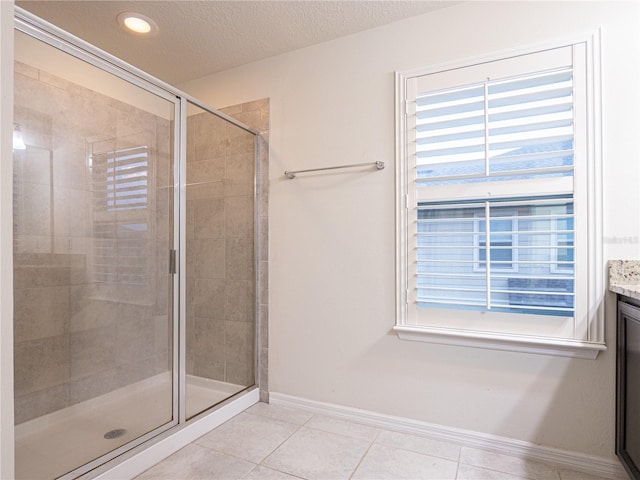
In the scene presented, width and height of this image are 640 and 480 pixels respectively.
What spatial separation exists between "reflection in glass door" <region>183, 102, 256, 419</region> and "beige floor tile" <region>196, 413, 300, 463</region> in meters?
0.17

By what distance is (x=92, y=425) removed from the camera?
Result: 1.68 m

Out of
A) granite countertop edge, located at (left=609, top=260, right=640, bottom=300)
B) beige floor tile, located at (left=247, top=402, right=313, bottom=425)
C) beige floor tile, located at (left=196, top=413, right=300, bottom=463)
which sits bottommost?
beige floor tile, located at (left=247, top=402, right=313, bottom=425)

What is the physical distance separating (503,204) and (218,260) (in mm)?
1560

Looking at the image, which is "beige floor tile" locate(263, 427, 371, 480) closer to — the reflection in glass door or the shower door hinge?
the reflection in glass door

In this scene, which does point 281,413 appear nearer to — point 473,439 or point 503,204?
point 473,439

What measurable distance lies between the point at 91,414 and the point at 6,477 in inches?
56.1

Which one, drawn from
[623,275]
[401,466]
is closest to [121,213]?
[401,466]

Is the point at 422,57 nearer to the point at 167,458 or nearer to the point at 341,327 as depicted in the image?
the point at 341,327

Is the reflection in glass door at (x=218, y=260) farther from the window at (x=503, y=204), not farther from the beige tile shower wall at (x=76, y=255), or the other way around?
the window at (x=503, y=204)

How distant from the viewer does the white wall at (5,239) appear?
51cm

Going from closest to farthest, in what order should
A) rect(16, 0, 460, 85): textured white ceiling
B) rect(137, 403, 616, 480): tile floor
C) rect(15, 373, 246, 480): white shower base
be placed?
rect(15, 373, 246, 480): white shower base → rect(137, 403, 616, 480): tile floor → rect(16, 0, 460, 85): textured white ceiling

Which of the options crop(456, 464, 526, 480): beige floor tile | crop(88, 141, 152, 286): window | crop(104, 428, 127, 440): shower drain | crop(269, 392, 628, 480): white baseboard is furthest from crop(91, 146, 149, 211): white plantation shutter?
crop(456, 464, 526, 480): beige floor tile

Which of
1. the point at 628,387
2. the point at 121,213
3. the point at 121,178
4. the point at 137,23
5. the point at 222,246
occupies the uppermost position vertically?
the point at 137,23

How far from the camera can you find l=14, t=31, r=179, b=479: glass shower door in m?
1.53
